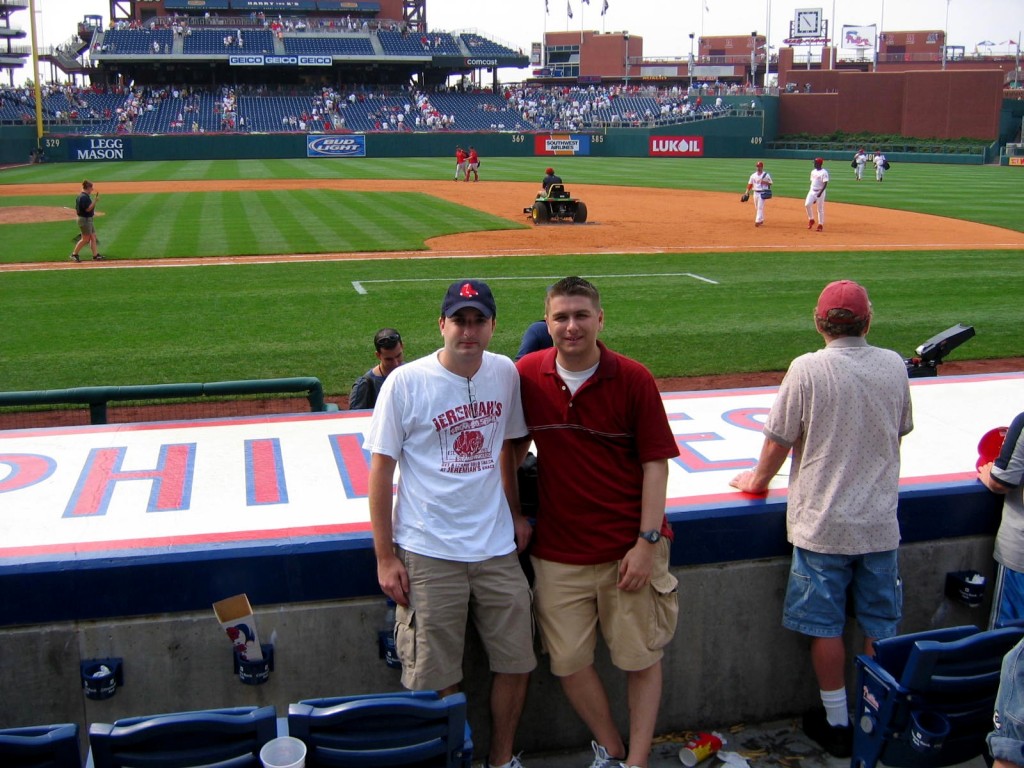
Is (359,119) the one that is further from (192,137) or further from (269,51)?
(192,137)

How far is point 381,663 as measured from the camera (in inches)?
160

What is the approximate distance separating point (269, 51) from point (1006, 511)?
222 feet

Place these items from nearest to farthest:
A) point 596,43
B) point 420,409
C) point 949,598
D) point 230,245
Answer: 1. point 420,409
2. point 949,598
3. point 230,245
4. point 596,43

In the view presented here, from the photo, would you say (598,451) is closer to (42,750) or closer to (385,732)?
(385,732)

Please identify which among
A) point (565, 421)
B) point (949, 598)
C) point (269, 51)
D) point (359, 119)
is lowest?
point (949, 598)

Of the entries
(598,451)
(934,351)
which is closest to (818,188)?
(934,351)

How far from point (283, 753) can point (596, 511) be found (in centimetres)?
142

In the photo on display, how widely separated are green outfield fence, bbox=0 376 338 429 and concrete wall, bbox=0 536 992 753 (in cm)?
262

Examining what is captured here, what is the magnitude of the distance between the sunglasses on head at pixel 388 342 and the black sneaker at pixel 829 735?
12.2ft

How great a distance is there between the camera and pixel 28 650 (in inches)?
146

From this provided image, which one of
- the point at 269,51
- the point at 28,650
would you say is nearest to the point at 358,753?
the point at 28,650

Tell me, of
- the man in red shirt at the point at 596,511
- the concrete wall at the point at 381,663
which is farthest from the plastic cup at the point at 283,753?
the man in red shirt at the point at 596,511

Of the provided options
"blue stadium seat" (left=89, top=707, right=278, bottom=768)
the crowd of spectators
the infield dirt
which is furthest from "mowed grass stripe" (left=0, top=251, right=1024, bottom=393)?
the crowd of spectators

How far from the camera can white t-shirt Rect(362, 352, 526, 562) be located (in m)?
3.58
